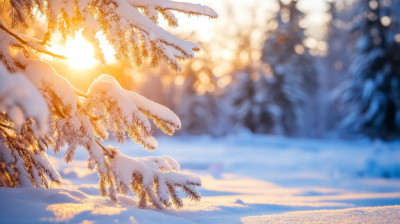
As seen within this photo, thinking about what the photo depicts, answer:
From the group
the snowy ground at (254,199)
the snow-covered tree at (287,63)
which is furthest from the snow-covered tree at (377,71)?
the snowy ground at (254,199)

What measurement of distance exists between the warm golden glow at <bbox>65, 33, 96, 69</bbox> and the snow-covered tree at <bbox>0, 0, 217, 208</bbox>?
0.07m

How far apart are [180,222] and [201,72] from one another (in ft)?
95.4

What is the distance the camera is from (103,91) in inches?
117

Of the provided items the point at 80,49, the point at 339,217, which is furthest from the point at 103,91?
the point at 339,217

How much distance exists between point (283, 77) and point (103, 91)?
84.4ft

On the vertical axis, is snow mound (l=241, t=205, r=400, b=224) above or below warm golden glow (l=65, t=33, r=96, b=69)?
below

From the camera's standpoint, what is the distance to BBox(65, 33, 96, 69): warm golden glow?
9.34 feet

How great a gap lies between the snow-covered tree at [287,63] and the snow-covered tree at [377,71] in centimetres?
526

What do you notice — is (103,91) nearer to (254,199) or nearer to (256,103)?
(254,199)

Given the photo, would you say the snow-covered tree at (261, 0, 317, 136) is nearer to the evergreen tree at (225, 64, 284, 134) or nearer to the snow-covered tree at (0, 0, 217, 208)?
the evergreen tree at (225, 64, 284, 134)

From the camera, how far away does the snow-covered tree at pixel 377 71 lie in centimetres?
2202

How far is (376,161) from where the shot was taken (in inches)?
473

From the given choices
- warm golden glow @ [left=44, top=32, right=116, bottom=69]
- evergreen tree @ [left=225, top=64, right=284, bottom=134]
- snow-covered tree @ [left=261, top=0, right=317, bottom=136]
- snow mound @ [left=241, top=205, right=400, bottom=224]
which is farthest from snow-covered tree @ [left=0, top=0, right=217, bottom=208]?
snow-covered tree @ [left=261, top=0, right=317, bottom=136]

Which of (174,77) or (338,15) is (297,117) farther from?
(338,15)
